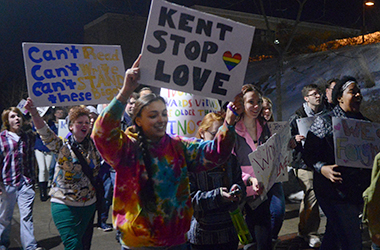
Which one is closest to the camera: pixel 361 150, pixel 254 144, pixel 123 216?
pixel 123 216

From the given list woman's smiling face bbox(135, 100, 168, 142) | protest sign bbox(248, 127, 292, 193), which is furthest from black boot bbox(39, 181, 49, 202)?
woman's smiling face bbox(135, 100, 168, 142)

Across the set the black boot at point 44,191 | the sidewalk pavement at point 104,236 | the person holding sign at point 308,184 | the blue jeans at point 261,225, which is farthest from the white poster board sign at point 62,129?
the blue jeans at point 261,225

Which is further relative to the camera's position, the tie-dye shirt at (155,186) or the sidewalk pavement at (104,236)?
the sidewalk pavement at (104,236)

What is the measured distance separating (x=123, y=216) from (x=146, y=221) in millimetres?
153

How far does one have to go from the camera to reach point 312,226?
583cm

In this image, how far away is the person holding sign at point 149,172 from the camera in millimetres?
2662

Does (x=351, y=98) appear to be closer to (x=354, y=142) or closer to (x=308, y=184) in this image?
(x=354, y=142)

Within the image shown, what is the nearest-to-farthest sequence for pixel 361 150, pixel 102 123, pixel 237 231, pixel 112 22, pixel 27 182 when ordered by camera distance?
pixel 102 123 < pixel 237 231 < pixel 361 150 < pixel 27 182 < pixel 112 22

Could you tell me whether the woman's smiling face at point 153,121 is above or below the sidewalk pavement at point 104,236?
above

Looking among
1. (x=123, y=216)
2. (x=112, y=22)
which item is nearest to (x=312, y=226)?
(x=123, y=216)

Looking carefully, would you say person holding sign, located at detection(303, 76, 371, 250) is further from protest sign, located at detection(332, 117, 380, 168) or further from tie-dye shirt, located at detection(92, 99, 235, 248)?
tie-dye shirt, located at detection(92, 99, 235, 248)

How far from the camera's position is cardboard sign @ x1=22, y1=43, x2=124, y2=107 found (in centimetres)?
459

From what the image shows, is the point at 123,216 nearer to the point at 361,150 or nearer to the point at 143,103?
the point at 143,103

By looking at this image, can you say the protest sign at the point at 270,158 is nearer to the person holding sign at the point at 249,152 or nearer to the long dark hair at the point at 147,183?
the person holding sign at the point at 249,152
